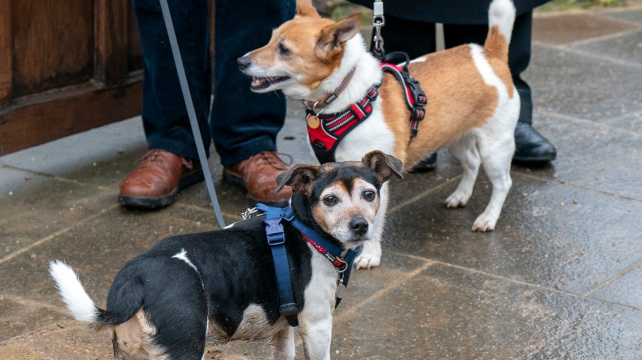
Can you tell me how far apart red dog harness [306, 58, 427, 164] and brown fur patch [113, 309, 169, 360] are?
5.47ft

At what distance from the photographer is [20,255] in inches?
159

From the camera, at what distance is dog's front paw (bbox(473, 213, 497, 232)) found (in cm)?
452

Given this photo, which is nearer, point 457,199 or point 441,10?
point 441,10

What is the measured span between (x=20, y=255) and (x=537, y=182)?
9.58 ft

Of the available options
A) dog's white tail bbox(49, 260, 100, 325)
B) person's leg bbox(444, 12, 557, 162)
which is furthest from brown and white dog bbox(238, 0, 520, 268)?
dog's white tail bbox(49, 260, 100, 325)

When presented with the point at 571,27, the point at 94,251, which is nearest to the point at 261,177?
the point at 94,251

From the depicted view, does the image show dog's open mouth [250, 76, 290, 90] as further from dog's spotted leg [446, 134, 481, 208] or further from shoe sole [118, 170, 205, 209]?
dog's spotted leg [446, 134, 481, 208]

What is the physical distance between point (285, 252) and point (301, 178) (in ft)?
0.85

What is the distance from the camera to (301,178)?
292 cm

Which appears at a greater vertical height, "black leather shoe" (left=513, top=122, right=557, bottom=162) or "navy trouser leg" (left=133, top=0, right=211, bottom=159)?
"navy trouser leg" (left=133, top=0, right=211, bottom=159)

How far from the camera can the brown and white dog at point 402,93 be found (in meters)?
3.97

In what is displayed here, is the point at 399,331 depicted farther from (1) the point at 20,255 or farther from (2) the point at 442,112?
(1) the point at 20,255

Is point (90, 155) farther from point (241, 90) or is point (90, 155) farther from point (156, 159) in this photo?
point (241, 90)

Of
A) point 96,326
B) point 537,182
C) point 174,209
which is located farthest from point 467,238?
point 96,326
